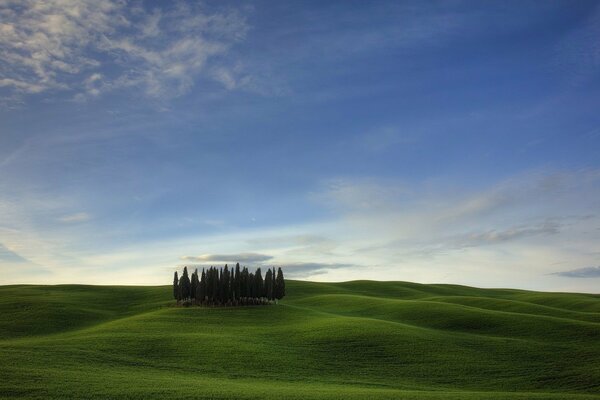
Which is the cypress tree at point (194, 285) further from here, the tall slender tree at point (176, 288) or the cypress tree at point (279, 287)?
the cypress tree at point (279, 287)

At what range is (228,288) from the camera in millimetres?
91000

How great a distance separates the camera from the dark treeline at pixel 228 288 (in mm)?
90812

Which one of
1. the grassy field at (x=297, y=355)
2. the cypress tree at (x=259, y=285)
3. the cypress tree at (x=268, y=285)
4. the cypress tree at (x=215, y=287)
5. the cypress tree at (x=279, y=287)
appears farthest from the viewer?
the cypress tree at (x=279, y=287)

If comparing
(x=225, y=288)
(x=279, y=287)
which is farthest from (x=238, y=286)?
(x=279, y=287)

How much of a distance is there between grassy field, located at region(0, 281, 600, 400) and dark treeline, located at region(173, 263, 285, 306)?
7969 mm

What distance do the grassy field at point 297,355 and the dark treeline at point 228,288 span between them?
7969 mm

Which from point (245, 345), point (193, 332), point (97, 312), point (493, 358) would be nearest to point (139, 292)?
point (97, 312)

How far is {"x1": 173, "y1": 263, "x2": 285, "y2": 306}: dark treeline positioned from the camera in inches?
3575

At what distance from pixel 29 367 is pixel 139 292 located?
281 feet

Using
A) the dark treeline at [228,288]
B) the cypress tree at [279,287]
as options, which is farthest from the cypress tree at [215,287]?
the cypress tree at [279,287]

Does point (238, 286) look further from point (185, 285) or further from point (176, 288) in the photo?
point (176, 288)

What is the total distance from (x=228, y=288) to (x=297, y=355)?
43.9 m

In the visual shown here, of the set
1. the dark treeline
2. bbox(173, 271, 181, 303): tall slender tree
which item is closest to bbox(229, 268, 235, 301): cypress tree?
the dark treeline

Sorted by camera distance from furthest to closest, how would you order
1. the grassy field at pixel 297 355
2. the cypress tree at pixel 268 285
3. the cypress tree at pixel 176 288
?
the cypress tree at pixel 176 288
the cypress tree at pixel 268 285
the grassy field at pixel 297 355
